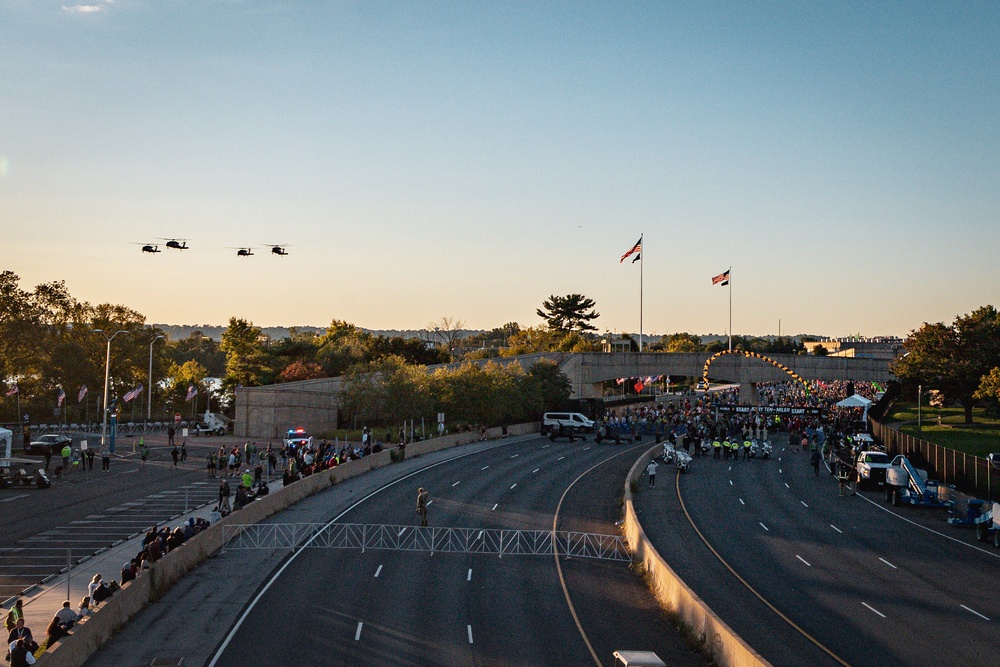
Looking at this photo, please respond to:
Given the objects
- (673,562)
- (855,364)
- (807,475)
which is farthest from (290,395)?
(855,364)

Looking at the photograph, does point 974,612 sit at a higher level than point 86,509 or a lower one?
higher

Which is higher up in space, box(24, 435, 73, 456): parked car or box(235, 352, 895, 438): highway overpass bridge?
box(235, 352, 895, 438): highway overpass bridge

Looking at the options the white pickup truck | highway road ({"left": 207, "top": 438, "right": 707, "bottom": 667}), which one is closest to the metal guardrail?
highway road ({"left": 207, "top": 438, "right": 707, "bottom": 667})

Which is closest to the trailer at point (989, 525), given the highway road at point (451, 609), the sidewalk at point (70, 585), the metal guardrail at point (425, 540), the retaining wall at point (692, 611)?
the retaining wall at point (692, 611)

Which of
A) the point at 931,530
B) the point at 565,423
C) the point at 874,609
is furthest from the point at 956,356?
the point at 874,609

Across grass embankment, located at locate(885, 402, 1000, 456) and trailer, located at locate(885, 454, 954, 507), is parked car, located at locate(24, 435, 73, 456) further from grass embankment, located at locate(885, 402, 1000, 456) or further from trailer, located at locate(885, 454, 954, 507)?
grass embankment, located at locate(885, 402, 1000, 456)

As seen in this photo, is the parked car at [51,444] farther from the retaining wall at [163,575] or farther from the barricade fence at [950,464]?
the barricade fence at [950,464]

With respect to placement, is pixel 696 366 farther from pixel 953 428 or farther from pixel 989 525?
pixel 989 525
